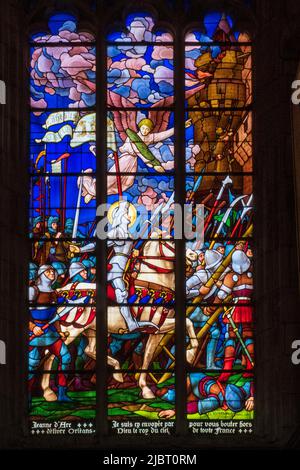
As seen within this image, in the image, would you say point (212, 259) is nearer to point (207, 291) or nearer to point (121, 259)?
point (207, 291)

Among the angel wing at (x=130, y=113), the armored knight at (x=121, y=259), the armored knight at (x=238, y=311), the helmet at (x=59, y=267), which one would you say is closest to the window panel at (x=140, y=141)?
the angel wing at (x=130, y=113)

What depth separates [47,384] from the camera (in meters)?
19.5

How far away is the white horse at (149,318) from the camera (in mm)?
19516

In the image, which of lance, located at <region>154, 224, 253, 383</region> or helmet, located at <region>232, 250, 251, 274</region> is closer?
lance, located at <region>154, 224, 253, 383</region>

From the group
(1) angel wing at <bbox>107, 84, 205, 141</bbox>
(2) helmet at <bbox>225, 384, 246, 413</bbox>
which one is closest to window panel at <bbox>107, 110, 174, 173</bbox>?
(1) angel wing at <bbox>107, 84, 205, 141</bbox>

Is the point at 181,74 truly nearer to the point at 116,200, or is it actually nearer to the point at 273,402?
the point at 116,200

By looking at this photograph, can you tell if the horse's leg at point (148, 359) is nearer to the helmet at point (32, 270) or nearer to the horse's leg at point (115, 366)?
the horse's leg at point (115, 366)

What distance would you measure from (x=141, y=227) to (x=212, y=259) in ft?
2.57

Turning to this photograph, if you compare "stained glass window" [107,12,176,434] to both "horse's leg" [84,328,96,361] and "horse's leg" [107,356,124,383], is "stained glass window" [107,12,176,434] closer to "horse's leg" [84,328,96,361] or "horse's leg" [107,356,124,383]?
"horse's leg" [107,356,124,383]

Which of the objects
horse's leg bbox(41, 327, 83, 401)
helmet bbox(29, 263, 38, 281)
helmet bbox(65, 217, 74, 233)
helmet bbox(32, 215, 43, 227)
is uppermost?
helmet bbox(32, 215, 43, 227)

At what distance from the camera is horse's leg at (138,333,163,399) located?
1947cm

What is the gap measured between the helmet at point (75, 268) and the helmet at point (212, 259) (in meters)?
1.24

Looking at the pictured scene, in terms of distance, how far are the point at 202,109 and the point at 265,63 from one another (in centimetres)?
80

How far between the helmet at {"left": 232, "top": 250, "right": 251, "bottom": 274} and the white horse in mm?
613
